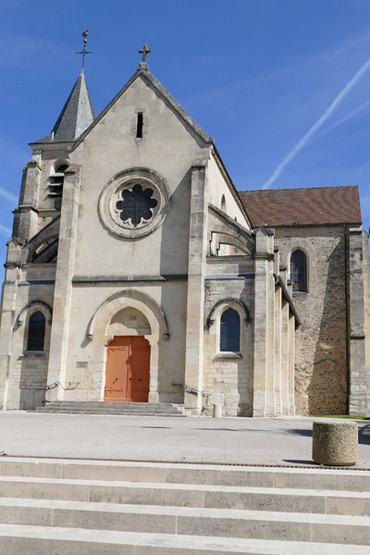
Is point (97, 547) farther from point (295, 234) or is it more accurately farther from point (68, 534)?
point (295, 234)

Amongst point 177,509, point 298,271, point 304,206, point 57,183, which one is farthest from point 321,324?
point 177,509

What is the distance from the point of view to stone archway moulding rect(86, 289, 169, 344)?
22.9 m

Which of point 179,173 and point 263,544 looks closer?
point 263,544

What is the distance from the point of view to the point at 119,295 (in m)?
23.4

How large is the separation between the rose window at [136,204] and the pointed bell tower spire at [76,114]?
28.3ft

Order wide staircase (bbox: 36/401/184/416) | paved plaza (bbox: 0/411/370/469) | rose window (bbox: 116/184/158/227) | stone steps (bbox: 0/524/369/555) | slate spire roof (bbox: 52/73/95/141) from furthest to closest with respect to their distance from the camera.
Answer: slate spire roof (bbox: 52/73/95/141)
rose window (bbox: 116/184/158/227)
wide staircase (bbox: 36/401/184/416)
paved plaza (bbox: 0/411/370/469)
stone steps (bbox: 0/524/369/555)

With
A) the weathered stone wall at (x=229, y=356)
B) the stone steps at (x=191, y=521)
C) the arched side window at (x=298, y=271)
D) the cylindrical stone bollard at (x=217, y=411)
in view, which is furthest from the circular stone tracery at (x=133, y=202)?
the stone steps at (x=191, y=521)

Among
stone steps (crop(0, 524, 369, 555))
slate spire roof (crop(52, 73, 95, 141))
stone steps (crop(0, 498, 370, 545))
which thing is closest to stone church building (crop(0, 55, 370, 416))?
slate spire roof (crop(52, 73, 95, 141))

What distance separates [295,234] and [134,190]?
1282cm

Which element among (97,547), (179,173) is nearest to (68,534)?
(97,547)

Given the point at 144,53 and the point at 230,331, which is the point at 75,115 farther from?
the point at 230,331

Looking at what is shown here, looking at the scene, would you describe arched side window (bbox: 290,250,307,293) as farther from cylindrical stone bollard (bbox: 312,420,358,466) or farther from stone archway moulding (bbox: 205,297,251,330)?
cylindrical stone bollard (bbox: 312,420,358,466)

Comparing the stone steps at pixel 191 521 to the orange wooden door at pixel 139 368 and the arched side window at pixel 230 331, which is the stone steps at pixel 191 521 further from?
the orange wooden door at pixel 139 368

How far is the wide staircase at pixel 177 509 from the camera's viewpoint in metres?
5.71
